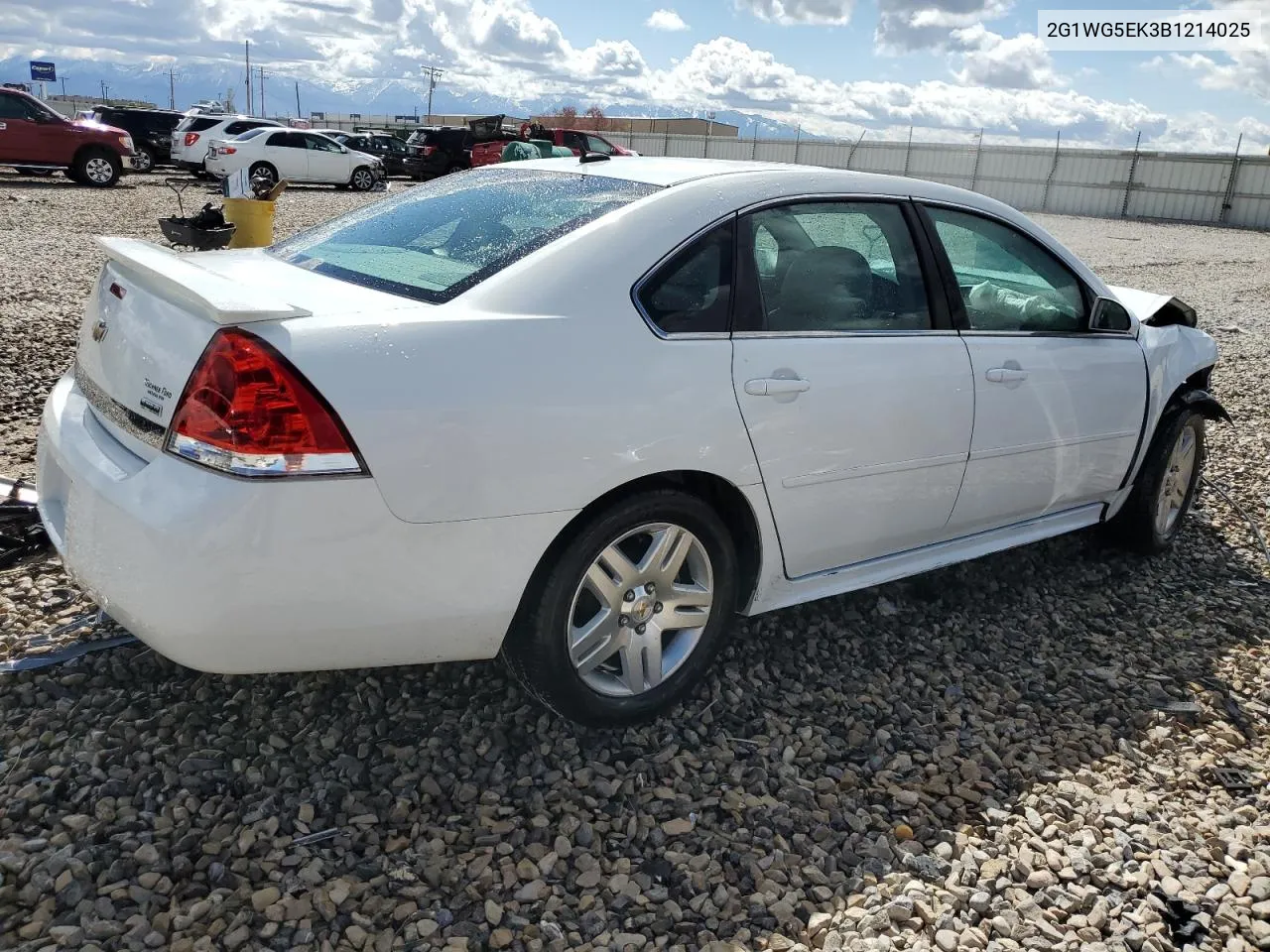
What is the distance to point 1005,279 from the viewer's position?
12.2 feet

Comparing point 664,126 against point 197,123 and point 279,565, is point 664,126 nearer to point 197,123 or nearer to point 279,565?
point 197,123

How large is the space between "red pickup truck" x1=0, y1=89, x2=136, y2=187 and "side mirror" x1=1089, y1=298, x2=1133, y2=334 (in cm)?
1949

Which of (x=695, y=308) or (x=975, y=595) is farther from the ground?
(x=695, y=308)

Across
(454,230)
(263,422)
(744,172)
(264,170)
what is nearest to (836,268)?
(744,172)

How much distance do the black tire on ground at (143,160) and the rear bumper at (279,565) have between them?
25.0 meters

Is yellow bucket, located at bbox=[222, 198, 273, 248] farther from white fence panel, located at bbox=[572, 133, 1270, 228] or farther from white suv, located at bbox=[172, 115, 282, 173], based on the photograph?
white fence panel, located at bbox=[572, 133, 1270, 228]

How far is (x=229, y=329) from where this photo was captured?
7.29ft

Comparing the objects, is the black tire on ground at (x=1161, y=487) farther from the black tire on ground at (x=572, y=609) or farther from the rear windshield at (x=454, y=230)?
the rear windshield at (x=454, y=230)

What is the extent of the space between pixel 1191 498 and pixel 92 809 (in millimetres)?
4609

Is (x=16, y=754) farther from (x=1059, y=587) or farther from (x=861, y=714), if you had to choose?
(x=1059, y=587)

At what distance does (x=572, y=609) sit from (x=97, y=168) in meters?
19.9

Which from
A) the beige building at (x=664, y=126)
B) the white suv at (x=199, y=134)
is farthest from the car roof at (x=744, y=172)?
the beige building at (x=664, y=126)

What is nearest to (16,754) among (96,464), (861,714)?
(96,464)

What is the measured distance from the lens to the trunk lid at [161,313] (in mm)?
2277
